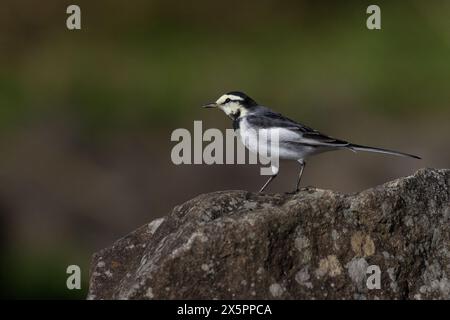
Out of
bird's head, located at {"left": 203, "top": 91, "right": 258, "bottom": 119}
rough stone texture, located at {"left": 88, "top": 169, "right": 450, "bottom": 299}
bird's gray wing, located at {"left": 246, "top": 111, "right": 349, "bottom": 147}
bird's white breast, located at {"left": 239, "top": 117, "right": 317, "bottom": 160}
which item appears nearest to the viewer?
rough stone texture, located at {"left": 88, "top": 169, "right": 450, "bottom": 299}

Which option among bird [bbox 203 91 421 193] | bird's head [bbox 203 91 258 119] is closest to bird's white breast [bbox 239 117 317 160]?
bird [bbox 203 91 421 193]

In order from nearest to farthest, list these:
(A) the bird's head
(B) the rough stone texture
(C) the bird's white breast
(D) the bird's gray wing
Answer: (B) the rough stone texture
(D) the bird's gray wing
(C) the bird's white breast
(A) the bird's head

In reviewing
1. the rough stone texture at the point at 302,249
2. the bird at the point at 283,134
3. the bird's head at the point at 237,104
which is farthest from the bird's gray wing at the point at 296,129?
the rough stone texture at the point at 302,249

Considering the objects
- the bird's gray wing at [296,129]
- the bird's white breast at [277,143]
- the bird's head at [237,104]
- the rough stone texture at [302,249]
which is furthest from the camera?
the bird's head at [237,104]

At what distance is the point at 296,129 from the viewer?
1125 centimetres

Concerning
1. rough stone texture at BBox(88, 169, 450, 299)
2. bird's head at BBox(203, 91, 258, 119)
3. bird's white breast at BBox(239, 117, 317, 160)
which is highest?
bird's head at BBox(203, 91, 258, 119)

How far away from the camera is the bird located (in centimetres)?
1112

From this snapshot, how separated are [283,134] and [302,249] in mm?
2836

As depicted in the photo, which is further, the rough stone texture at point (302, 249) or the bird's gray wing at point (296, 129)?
the bird's gray wing at point (296, 129)

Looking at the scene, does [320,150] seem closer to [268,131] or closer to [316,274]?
[268,131]

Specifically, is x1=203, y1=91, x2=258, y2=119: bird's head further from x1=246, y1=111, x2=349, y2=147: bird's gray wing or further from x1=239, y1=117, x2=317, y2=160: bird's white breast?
x1=239, y1=117, x2=317, y2=160: bird's white breast

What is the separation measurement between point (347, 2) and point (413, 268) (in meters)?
15.4

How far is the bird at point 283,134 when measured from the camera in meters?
11.1

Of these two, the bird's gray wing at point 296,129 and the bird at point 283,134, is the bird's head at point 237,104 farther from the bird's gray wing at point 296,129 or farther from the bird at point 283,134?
the bird's gray wing at point 296,129
